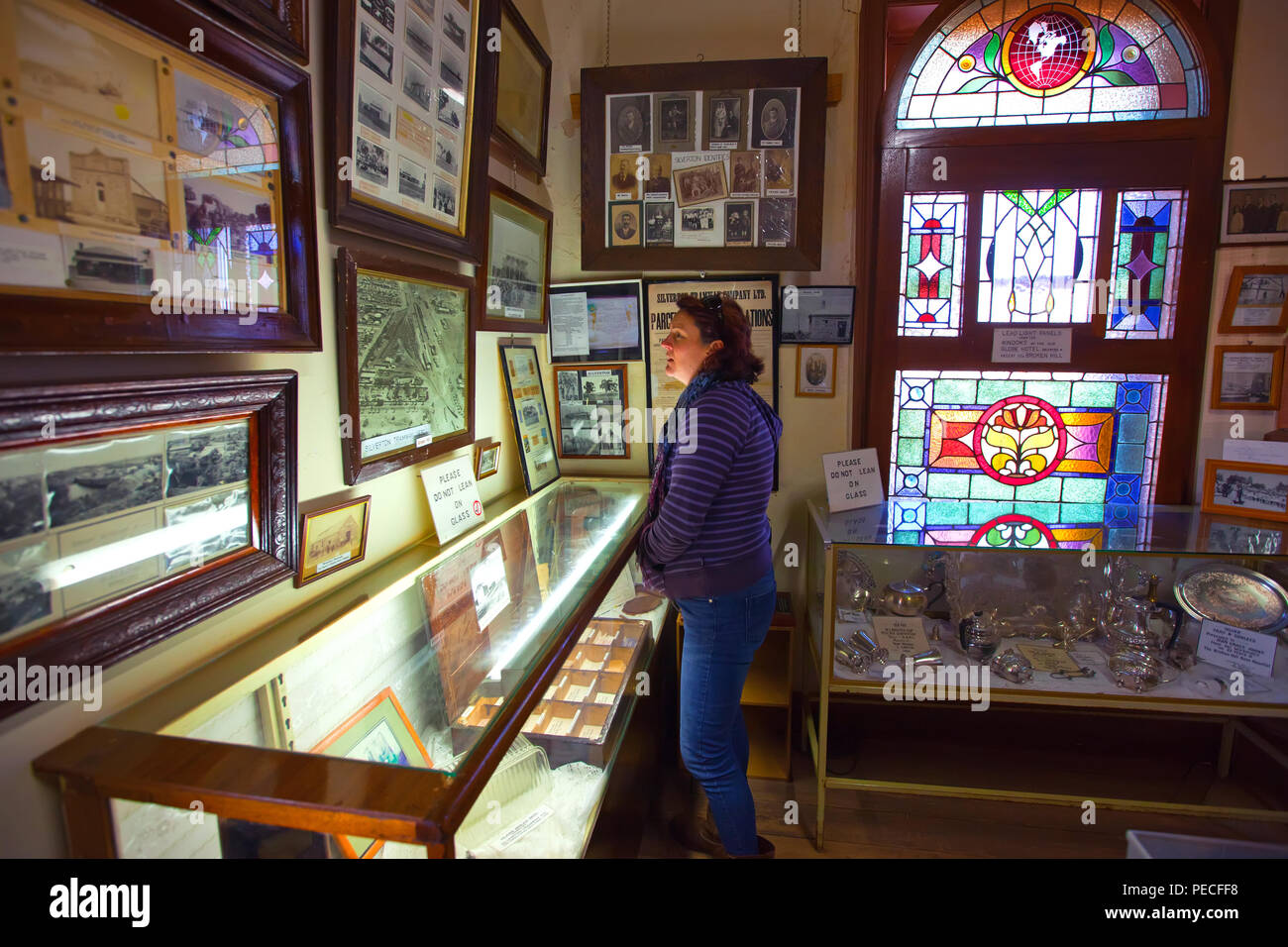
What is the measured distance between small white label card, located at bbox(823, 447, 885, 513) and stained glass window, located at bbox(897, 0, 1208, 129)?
1.39 meters

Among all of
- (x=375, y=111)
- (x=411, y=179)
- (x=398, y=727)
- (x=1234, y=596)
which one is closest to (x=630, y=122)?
Result: (x=411, y=179)

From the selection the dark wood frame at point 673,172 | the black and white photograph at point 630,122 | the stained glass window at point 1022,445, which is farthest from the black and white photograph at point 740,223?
the stained glass window at point 1022,445

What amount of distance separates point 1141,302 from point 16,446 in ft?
11.2

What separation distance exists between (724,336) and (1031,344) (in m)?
1.58

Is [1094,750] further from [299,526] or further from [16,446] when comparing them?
[16,446]

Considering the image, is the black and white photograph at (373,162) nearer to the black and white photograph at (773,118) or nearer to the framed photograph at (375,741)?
the framed photograph at (375,741)

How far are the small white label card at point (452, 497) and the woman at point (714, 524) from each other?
1.81 ft

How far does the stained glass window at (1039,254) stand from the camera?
2.61m

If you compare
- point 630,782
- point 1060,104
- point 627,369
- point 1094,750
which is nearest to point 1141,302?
point 1060,104

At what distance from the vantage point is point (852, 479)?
2.66 meters

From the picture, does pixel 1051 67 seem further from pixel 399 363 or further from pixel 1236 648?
pixel 399 363

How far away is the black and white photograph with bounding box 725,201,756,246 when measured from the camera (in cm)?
265
